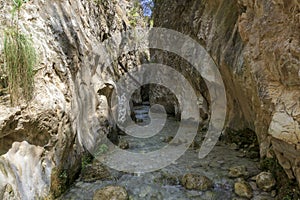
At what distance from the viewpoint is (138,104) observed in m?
15.4

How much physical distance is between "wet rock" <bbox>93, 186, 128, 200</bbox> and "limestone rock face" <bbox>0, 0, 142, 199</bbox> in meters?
0.65

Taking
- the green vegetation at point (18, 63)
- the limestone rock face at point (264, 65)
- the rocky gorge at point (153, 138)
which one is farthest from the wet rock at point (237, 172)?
the green vegetation at point (18, 63)

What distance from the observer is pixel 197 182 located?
411 centimetres

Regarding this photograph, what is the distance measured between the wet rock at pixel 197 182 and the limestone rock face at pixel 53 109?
2121mm

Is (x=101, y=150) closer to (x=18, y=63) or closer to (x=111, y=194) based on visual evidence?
Answer: (x=111, y=194)

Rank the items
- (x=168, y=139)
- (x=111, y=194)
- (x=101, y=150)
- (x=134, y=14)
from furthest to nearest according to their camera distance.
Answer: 1. (x=134, y=14)
2. (x=168, y=139)
3. (x=101, y=150)
4. (x=111, y=194)

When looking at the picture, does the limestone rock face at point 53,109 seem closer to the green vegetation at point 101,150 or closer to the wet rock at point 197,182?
the green vegetation at point 101,150

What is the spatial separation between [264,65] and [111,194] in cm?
314

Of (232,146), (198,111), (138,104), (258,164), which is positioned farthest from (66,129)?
(138,104)

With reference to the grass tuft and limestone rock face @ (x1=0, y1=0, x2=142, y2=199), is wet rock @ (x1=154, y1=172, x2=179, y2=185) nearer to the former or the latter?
limestone rock face @ (x1=0, y1=0, x2=142, y2=199)

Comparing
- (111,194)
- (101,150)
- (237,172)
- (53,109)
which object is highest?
(53,109)

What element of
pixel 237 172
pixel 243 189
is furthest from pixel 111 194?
pixel 237 172

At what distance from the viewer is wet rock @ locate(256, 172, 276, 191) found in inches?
148

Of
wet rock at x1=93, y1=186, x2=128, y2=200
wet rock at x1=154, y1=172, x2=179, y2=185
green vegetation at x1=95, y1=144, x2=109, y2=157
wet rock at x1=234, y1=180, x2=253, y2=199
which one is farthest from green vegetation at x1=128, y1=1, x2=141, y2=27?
wet rock at x1=234, y1=180, x2=253, y2=199
